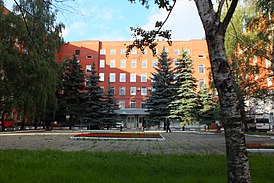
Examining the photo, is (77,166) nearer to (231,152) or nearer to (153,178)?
(153,178)

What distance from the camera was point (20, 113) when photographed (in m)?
20.5

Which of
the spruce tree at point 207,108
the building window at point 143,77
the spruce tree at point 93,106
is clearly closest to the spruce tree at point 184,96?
the spruce tree at point 207,108

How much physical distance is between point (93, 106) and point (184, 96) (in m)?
12.8

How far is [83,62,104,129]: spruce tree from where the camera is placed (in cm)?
3862

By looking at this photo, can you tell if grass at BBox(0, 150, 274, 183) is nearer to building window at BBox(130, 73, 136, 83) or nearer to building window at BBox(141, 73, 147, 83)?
building window at BBox(141, 73, 147, 83)

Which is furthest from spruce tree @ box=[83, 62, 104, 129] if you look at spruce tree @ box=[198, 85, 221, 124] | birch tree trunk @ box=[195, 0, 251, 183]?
birch tree trunk @ box=[195, 0, 251, 183]

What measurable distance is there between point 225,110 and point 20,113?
19672 mm

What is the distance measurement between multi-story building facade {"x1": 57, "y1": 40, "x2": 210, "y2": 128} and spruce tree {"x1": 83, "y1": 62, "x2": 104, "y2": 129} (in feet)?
84.6

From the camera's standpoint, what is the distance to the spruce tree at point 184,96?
1455 inches

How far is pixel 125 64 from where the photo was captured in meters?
68.1

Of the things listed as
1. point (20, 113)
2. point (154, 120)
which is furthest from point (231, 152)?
point (154, 120)

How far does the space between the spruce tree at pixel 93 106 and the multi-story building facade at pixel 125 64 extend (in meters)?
25.8

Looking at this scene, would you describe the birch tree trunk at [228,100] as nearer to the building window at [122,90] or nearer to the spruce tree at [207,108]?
the spruce tree at [207,108]

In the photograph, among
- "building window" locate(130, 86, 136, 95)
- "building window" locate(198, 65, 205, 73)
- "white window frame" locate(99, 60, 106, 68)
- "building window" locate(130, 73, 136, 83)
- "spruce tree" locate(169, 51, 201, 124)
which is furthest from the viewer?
"white window frame" locate(99, 60, 106, 68)
